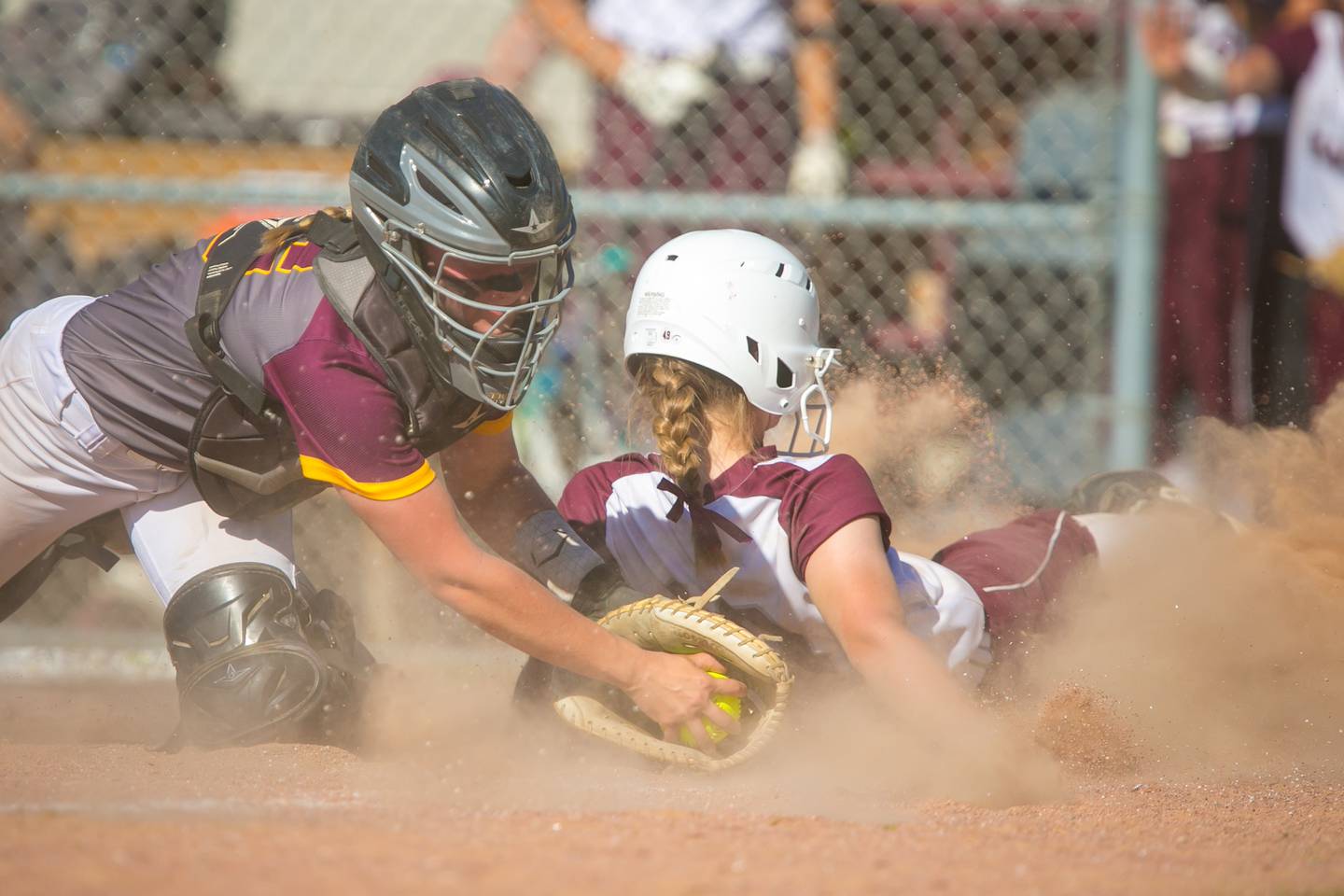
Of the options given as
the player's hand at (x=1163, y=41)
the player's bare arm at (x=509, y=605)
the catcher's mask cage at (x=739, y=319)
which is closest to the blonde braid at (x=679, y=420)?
the catcher's mask cage at (x=739, y=319)

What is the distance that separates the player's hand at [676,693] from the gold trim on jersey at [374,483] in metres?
0.69

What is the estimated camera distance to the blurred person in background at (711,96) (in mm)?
6172

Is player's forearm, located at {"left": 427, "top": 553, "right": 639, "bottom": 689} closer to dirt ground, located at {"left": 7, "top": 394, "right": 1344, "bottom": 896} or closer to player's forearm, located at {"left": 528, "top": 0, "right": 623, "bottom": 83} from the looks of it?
dirt ground, located at {"left": 7, "top": 394, "right": 1344, "bottom": 896}

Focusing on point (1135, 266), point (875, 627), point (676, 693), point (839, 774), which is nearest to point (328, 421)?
point (676, 693)

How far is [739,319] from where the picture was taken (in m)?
3.70

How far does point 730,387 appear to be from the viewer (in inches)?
148

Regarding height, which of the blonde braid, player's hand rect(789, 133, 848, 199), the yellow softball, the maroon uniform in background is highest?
the blonde braid

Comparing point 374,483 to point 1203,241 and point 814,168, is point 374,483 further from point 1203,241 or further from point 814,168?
point 1203,241

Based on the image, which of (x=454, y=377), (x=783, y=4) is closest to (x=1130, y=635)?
(x=454, y=377)

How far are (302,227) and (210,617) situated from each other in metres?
1.09

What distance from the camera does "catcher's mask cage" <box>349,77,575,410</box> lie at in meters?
3.30

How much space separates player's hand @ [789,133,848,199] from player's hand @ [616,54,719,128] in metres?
0.49

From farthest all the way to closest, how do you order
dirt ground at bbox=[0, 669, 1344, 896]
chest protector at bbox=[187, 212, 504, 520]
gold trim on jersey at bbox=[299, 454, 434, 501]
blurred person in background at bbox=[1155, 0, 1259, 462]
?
1. blurred person in background at bbox=[1155, 0, 1259, 462]
2. chest protector at bbox=[187, 212, 504, 520]
3. gold trim on jersey at bbox=[299, 454, 434, 501]
4. dirt ground at bbox=[0, 669, 1344, 896]

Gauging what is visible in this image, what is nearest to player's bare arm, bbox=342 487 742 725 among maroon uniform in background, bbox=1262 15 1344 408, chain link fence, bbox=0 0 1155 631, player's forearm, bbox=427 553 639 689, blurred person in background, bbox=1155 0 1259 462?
player's forearm, bbox=427 553 639 689
